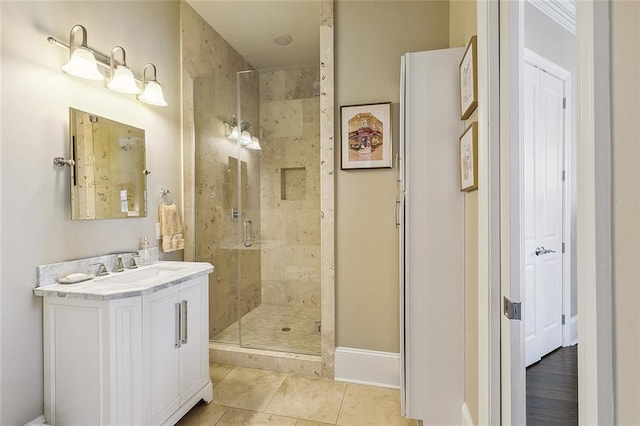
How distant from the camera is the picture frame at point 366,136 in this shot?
223cm

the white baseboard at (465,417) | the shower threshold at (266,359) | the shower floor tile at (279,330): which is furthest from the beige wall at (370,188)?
the white baseboard at (465,417)

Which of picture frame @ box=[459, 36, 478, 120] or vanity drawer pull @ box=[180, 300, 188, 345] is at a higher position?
picture frame @ box=[459, 36, 478, 120]

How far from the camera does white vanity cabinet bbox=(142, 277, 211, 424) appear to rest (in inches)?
61.3

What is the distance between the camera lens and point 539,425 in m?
0.96

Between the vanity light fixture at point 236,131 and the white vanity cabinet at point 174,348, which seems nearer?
the white vanity cabinet at point 174,348

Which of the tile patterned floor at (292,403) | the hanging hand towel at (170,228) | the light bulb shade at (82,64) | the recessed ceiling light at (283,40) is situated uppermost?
the recessed ceiling light at (283,40)

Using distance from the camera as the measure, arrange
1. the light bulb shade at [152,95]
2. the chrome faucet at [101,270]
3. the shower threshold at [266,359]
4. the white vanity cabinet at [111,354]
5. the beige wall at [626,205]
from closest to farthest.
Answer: the beige wall at [626,205] → the white vanity cabinet at [111,354] → the chrome faucet at [101,270] → the light bulb shade at [152,95] → the shower threshold at [266,359]

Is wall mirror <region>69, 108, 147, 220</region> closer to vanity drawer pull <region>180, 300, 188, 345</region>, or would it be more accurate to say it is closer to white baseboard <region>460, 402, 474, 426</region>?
vanity drawer pull <region>180, 300, 188, 345</region>

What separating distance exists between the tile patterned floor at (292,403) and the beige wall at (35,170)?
0.94 meters

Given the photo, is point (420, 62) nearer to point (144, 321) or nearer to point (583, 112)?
point (583, 112)

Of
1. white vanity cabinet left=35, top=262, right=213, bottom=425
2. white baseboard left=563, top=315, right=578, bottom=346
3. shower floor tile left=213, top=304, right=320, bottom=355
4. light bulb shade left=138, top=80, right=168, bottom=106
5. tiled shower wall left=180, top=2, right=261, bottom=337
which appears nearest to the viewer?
white baseboard left=563, top=315, right=578, bottom=346

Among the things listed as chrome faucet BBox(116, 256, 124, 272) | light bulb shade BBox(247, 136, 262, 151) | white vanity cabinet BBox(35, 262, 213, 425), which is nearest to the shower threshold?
white vanity cabinet BBox(35, 262, 213, 425)

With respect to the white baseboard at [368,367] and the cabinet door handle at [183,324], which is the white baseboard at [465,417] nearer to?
the white baseboard at [368,367]

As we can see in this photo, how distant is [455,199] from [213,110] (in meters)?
2.33
